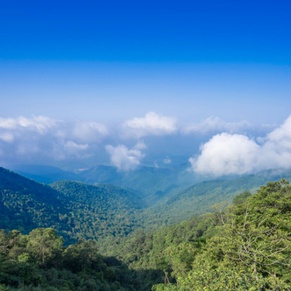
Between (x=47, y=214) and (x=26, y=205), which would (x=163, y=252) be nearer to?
(x=47, y=214)

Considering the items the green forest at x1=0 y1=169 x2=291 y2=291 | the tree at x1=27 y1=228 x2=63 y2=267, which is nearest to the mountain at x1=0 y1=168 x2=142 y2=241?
the green forest at x1=0 y1=169 x2=291 y2=291

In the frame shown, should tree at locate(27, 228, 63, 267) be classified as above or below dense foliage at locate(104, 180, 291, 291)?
below

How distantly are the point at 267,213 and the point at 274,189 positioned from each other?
10512mm

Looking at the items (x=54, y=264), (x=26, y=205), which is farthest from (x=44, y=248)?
(x=26, y=205)

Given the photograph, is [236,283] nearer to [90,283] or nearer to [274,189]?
[90,283]

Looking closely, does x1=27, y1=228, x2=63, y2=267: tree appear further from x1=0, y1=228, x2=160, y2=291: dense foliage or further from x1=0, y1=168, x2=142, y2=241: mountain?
x1=0, y1=168, x2=142, y2=241: mountain

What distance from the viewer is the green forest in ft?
44.8

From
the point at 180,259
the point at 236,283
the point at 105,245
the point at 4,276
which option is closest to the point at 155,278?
the point at 180,259

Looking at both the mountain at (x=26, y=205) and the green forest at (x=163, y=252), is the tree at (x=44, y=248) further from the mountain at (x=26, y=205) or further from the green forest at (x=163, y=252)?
the mountain at (x=26, y=205)

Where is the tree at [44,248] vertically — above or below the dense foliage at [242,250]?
below

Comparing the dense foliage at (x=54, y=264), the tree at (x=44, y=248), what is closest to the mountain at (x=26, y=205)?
the dense foliage at (x=54, y=264)

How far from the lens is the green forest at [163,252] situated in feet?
44.8

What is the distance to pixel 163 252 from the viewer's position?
184 feet

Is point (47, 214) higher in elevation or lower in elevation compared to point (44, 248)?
higher
